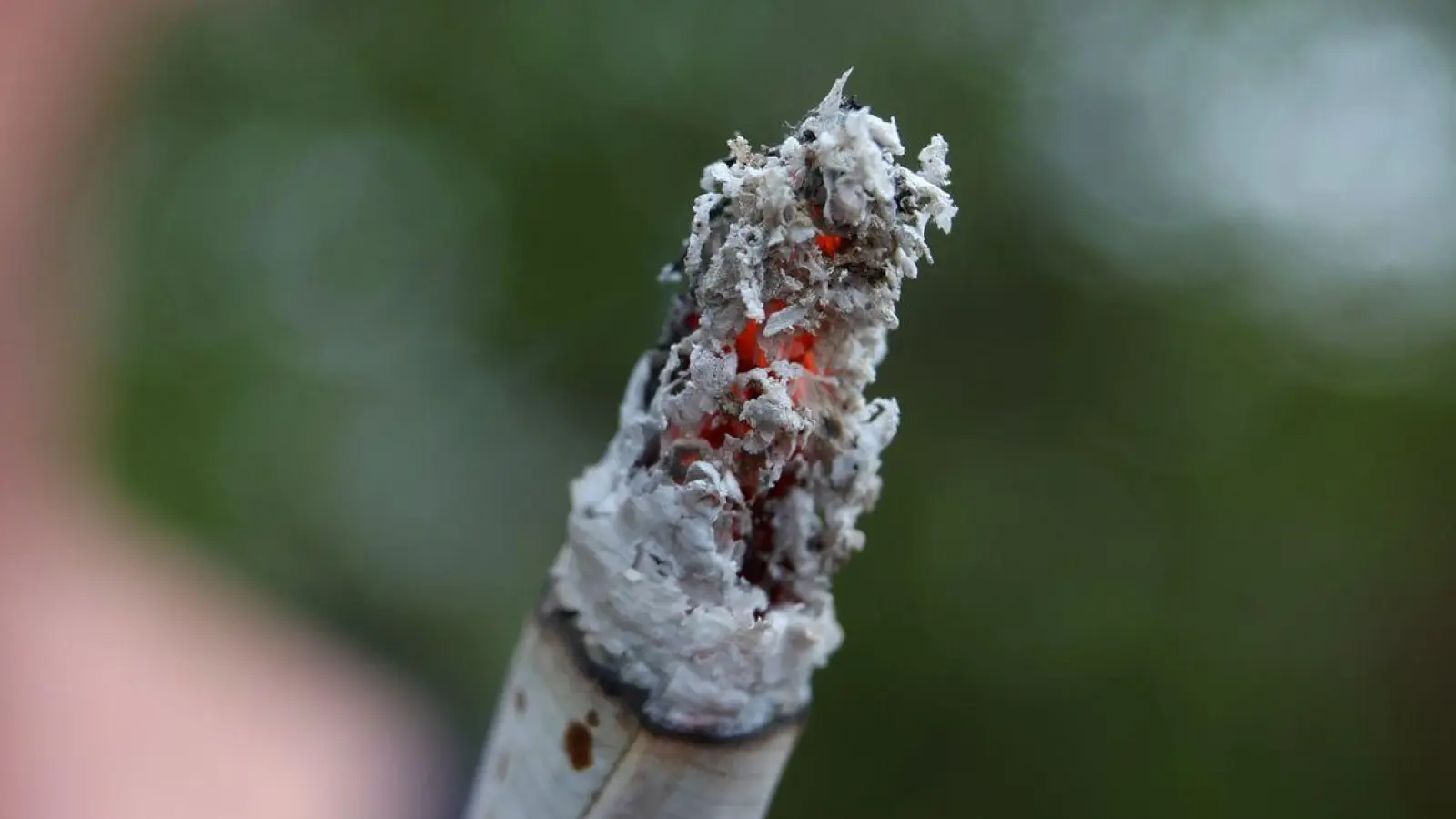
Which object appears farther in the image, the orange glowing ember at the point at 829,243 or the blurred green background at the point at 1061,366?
the blurred green background at the point at 1061,366

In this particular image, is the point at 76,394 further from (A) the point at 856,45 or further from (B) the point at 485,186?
(A) the point at 856,45

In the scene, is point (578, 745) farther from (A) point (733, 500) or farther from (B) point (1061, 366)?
(B) point (1061, 366)

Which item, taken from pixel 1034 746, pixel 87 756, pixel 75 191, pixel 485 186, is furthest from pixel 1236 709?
pixel 75 191

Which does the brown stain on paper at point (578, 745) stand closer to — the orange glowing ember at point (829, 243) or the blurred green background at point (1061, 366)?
the orange glowing ember at point (829, 243)

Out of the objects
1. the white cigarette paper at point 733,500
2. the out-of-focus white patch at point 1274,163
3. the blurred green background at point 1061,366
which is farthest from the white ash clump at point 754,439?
the out-of-focus white patch at point 1274,163

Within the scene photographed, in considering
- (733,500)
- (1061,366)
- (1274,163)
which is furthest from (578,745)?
(1274,163)

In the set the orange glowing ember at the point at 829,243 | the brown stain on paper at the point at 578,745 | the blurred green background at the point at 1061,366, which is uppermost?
the blurred green background at the point at 1061,366

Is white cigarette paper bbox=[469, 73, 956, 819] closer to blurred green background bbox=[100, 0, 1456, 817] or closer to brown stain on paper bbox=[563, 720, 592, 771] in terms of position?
brown stain on paper bbox=[563, 720, 592, 771]

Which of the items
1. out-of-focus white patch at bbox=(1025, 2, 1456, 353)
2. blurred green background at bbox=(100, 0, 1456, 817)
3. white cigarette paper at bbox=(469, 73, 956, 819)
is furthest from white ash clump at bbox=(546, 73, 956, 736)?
out-of-focus white patch at bbox=(1025, 2, 1456, 353)
